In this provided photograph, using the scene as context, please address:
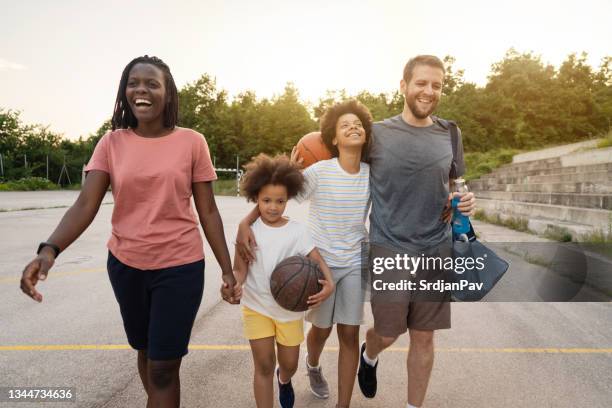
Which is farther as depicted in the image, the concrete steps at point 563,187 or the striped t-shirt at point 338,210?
the concrete steps at point 563,187

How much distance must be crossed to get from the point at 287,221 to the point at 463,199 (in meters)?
1.11

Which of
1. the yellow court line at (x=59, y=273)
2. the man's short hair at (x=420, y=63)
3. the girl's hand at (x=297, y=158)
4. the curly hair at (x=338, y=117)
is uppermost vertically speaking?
the man's short hair at (x=420, y=63)

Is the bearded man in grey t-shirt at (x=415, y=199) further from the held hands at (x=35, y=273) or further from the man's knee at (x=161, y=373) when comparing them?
the held hands at (x=35, y=273)

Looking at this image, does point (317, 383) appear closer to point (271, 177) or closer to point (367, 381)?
point (367, 381)

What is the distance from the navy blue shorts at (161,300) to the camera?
2.59 metres

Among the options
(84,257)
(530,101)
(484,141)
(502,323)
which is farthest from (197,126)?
(502,323)

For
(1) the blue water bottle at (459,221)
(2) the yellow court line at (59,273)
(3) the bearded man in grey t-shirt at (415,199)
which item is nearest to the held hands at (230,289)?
(3) the bearded man in grey t-shirt at (415,199)

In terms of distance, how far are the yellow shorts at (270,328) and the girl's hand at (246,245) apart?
31 centimetres

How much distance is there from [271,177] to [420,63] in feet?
3.96

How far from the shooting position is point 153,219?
101 inches

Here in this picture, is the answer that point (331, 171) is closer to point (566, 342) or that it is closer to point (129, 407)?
point (129, 407)

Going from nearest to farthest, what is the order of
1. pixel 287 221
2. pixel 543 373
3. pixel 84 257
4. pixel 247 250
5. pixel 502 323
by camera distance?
pixel 247 250, pixel 287 221, pixel 543 373, pixel 502 323, pixel 84 257

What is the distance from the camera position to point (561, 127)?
47.0 metres

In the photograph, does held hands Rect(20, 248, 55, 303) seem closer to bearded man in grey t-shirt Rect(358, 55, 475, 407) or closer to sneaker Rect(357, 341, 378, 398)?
bearded man in grey t-shirt Rect(358, 55, 475, 407)
